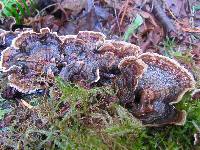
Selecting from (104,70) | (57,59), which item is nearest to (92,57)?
(104,70)

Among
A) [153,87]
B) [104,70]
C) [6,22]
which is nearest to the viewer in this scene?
[153,87]

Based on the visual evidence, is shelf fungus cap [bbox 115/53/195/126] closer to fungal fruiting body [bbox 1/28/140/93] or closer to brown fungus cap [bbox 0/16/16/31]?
fungal fruiting body [bbox 1/28/140/93]

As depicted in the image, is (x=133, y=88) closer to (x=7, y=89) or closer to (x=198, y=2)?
(x=7, y=89)

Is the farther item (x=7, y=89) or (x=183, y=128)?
(x=7, y=89)

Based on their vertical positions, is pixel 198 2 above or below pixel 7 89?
above

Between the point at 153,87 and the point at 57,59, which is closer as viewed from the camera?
the point at 153,87

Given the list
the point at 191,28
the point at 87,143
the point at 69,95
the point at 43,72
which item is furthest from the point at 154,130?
the point at 191,28

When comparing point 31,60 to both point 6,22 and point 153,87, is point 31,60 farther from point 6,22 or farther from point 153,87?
point 6,22
